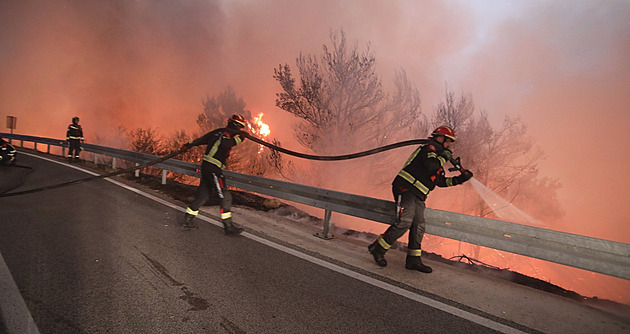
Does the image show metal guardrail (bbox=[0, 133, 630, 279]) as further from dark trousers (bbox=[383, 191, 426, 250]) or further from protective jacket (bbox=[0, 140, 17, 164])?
protective jacket (bbox=[0, 140, 17, 164])

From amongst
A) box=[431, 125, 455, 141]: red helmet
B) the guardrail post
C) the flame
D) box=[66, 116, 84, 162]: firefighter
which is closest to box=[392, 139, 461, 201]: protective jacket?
box=[431, 125, 455, 141]: red helmet

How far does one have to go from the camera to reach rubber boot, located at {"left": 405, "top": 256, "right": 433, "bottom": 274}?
3.57 m

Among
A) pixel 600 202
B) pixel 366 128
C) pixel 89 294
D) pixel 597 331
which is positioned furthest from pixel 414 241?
pixel 600 202

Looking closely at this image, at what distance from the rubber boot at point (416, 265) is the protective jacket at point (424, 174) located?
70 cm

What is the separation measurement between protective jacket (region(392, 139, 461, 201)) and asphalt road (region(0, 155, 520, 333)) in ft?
4.20

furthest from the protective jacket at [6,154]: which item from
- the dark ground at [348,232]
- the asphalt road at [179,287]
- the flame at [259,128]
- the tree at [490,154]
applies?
the tree at [490,154]

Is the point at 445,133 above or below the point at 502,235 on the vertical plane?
above

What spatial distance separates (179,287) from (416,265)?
251 cm

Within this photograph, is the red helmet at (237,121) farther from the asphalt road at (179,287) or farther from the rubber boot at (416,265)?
the rubber boot at (416,265)

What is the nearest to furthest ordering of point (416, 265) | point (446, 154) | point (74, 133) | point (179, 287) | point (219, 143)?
point (179, 287)
point (446, 154)
point (416, 265)
point (219, 143)
point (74, 133)

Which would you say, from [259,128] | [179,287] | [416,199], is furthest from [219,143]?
[259,128]

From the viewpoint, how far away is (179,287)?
104 inches

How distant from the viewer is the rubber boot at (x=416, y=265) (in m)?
3.57

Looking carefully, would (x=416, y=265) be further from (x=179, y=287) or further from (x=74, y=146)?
(x=74, y=146)
